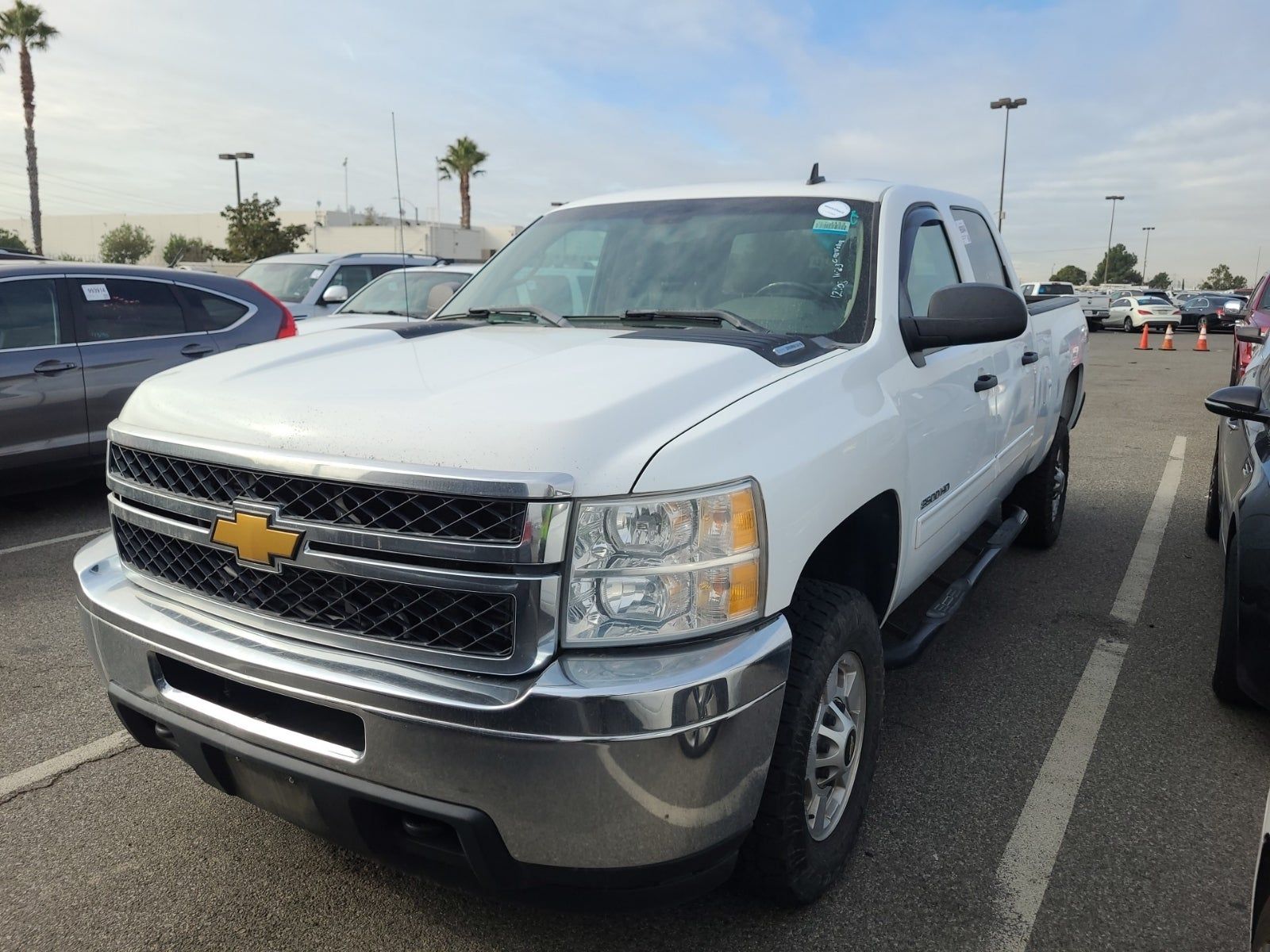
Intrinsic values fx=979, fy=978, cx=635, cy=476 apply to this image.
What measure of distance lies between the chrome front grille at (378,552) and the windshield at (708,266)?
1.46 m

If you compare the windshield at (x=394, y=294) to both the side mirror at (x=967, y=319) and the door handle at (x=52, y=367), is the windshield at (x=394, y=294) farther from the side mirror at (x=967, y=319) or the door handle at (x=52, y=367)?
the side mirror at (x=967, y=319)

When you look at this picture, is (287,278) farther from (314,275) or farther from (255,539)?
(255,539)

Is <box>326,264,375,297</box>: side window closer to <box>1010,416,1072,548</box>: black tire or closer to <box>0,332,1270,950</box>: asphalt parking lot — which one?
<box>0,332,1270,950</box>: asphalt parking lot

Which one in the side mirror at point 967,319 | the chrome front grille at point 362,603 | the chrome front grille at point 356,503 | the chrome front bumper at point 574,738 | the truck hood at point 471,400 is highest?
the side mirror at point 967,319

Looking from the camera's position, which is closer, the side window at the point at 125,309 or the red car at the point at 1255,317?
the side window at the point at 125,309

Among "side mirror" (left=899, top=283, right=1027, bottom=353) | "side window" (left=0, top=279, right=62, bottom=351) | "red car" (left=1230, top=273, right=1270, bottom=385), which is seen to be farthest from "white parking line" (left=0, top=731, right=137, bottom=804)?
"red car" (left=1230, top=273, right=1270, bottom=385)

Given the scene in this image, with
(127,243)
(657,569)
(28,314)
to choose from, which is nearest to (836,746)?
(657,569)

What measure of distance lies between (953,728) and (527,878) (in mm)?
2128

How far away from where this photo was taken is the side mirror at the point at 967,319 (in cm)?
294

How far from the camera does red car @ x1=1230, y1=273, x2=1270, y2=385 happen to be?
977cm

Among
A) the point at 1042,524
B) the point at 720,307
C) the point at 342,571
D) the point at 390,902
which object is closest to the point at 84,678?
the point at 390,902

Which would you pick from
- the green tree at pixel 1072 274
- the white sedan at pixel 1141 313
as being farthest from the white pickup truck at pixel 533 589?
the green tree at pixel 1072 274

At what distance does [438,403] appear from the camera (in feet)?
6.94

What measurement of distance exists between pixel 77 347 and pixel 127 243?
7800 cm
